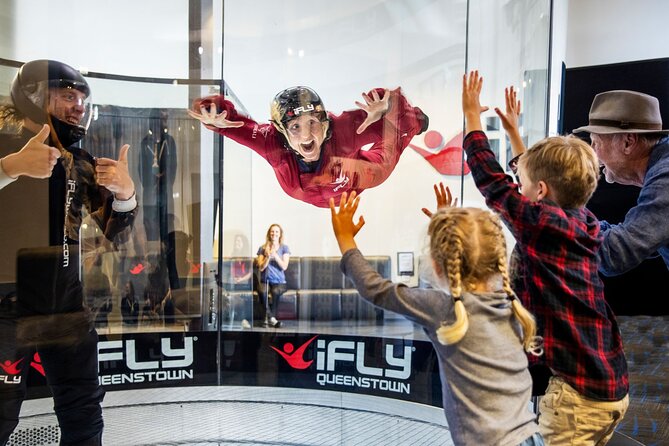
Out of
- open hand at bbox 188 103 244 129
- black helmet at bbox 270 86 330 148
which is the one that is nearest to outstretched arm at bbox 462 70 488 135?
black helmet at bbox 270 86 330 148

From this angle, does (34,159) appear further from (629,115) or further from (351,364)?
(629,115)

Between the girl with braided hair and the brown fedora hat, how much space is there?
2.59 ft

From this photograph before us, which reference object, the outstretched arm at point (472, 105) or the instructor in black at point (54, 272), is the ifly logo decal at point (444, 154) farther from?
the instructor in black at point (54, 272)

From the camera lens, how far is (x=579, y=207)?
1.40 meters

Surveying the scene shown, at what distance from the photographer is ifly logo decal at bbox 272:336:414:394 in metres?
2.18

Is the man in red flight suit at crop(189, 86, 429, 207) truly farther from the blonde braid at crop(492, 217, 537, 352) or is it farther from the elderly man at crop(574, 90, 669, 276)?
Answer: the blonde braid at crop(492, 217, 537, 352)

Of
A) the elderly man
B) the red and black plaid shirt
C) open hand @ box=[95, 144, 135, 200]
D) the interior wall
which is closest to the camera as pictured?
the red and black plaid shirt

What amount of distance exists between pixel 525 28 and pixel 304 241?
1.38m

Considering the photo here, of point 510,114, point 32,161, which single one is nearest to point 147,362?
point 32,161

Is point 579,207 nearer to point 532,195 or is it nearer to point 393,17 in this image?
point 532,195

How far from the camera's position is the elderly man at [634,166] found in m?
1.55

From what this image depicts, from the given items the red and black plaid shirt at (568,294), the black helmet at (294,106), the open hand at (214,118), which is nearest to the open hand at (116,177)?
the open hand at (214,118)

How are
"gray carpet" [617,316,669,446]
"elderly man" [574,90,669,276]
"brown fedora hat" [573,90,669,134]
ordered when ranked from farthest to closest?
"gray carpet" [617,316,669,446] < "brown fedora hat" [573,90,669,134] < "elderly man" [574,90,669,276]

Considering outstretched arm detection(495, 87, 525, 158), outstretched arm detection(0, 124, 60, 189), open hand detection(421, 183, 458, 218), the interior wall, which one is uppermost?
the interior wall
